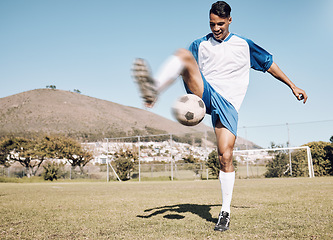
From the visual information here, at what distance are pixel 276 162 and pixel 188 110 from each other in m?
18.4

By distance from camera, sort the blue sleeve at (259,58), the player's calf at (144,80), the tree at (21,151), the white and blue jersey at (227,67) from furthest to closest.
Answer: the tree at (21,151)
the blue sleeve at (259,58)
the white and blue jersey at (227,67)
the player's calf at (144,80)

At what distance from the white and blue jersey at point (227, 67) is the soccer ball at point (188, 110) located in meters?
0.35

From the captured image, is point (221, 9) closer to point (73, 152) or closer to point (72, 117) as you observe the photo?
point (73, 152)

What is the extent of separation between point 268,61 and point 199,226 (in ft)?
7.70

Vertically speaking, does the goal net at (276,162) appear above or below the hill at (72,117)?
below

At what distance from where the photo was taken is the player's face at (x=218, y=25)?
11.4 feet

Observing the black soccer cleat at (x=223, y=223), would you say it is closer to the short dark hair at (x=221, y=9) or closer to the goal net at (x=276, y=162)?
the short dark hair at (x=221, y=9)

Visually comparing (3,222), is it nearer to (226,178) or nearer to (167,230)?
(167,230)

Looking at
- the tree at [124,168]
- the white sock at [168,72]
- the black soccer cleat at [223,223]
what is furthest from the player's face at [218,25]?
the tree at [124,168]

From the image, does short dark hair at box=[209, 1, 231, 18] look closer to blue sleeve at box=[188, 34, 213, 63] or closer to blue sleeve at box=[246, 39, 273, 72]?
blue sleeve at box=[188, 34, 213, 63]

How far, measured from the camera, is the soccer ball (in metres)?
3.20

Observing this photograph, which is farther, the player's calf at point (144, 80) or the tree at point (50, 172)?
the tree at point (50, 172)

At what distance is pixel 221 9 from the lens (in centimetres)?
342

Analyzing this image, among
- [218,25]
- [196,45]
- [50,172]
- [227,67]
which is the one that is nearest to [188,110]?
[227,67]
